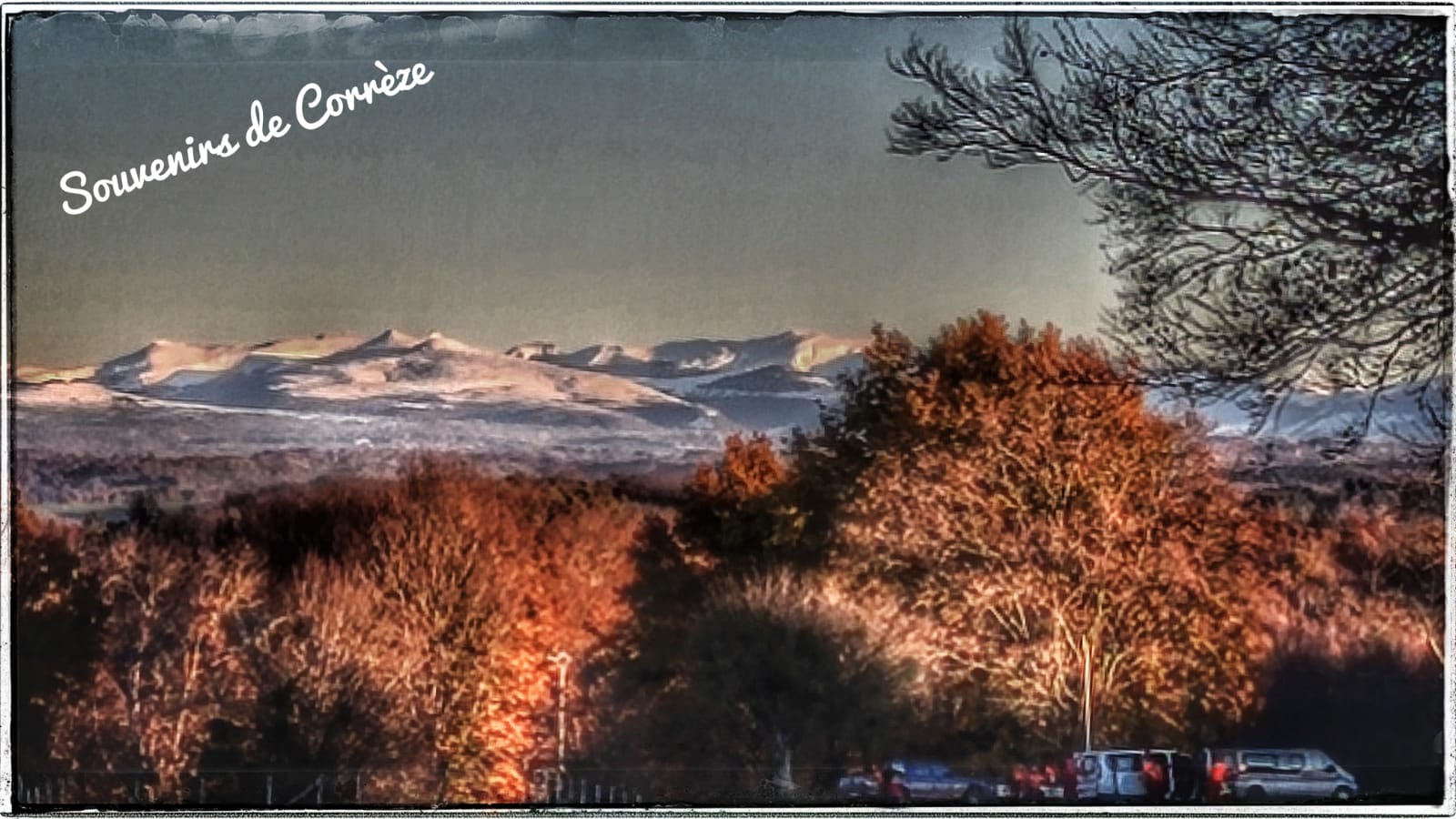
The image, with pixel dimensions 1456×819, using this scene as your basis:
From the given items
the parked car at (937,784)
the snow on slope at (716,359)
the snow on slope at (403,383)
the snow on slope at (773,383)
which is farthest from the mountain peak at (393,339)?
the parked car at (937,784)

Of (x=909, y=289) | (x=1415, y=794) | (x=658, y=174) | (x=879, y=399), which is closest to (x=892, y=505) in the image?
(x=879, y=399)

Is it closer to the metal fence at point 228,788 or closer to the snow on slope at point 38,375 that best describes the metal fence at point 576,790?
the metal fence at point 228,788

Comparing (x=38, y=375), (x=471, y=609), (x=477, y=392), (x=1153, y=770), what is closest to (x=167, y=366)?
(x=38, y=375)

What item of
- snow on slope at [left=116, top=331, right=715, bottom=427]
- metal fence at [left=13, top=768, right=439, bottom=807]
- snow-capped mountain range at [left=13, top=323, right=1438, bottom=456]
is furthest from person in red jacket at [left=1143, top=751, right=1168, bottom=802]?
metal fence at [left=13, top=768, right=439, bottom=807]

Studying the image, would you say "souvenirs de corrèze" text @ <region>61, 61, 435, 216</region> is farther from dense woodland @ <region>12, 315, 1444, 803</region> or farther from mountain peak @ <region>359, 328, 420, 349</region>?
dense woodland @ <region>12, 315, 1444, 803</region>

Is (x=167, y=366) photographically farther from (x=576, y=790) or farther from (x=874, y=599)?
(x=874, y=599)
